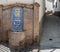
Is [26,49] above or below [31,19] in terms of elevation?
below

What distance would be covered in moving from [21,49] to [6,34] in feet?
4.47

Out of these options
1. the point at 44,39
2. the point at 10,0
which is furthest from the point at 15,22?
the point at 44,39

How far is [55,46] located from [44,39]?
4.40 ft

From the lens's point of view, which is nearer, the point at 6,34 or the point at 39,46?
the point at 39,46

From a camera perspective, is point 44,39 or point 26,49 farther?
point 44,39

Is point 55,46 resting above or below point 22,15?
below

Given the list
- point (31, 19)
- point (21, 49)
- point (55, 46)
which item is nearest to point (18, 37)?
point (21, 49)

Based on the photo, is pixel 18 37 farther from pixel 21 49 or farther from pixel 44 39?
pixel 44 39

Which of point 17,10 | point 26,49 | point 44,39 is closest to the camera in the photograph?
point 26,49

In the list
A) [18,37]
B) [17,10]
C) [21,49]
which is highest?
[17,10]

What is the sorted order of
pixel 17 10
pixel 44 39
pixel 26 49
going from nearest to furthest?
pixel 26 49
pixel 17 10
pixel 44 39

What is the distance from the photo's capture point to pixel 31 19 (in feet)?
32.1

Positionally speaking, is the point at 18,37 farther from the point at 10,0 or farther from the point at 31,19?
the point at 10,0

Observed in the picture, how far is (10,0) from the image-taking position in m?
9.94
